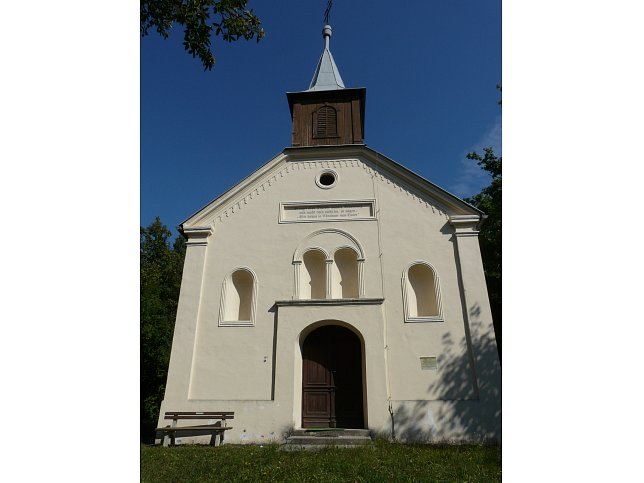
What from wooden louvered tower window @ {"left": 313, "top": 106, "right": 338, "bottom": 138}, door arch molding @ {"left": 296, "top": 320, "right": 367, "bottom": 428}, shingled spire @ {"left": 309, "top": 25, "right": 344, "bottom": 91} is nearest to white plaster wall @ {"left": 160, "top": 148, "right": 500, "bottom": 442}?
door arch molding @ {"left": 296, "top": 320, "right": 367, "bottom": 428}

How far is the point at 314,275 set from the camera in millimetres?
12906

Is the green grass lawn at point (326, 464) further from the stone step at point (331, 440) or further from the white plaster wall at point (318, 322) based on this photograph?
the white plaster wall at point (318, 322)

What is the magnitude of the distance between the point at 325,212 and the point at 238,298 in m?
3.77

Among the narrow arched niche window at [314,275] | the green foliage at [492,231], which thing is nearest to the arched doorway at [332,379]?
the narrow arched niche window at [314,275]

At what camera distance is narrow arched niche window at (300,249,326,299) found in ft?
41.3

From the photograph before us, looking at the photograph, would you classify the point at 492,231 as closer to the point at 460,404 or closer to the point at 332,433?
the point at 460,404

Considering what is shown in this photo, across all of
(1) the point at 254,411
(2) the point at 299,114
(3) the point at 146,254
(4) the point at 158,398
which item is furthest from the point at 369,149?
(3) the point at 146,254

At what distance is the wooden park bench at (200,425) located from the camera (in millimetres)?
10258

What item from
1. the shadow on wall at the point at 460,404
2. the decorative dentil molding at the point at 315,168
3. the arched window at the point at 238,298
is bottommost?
the shadow on wall at the point at 460,404

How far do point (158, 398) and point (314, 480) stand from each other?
16.4 meters

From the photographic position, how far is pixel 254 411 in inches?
422

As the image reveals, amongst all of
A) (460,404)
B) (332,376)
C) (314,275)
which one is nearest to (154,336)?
(314,275)

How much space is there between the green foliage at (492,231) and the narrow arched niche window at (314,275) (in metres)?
9.18

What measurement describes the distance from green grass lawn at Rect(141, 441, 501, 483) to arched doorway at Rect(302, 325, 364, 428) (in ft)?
7.00
